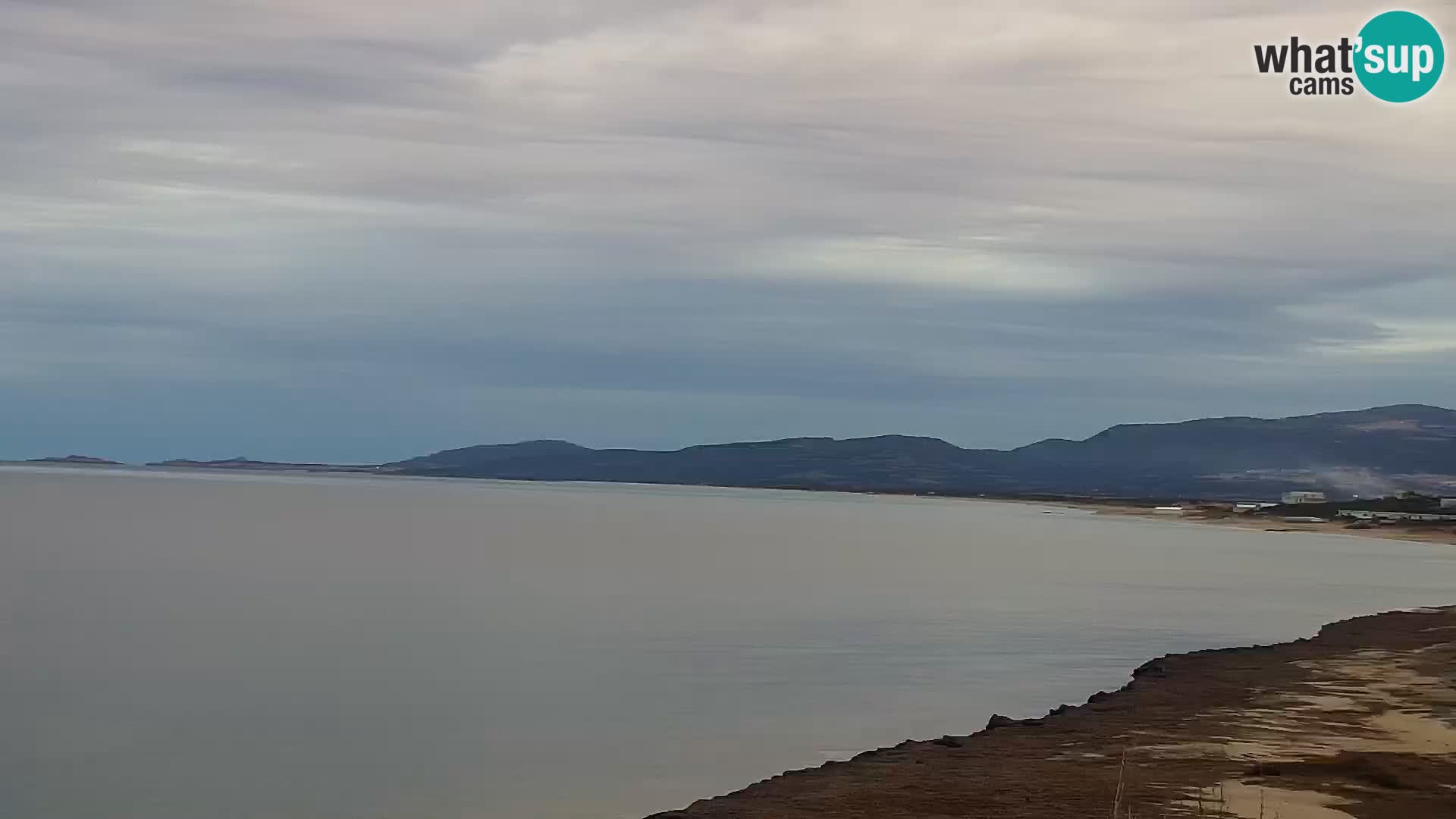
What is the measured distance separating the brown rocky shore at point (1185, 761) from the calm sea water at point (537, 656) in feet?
4.97

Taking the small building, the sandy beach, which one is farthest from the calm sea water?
the small building

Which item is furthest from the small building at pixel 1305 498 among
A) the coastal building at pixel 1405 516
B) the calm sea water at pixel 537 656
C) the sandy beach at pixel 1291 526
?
the calm sea water at pixel 537 656

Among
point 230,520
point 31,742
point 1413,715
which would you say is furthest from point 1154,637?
point 230,520

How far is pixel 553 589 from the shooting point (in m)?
44.3

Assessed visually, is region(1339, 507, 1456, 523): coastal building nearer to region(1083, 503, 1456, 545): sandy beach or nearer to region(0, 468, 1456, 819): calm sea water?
region(1083, 503, 1456, 545): sandy beach

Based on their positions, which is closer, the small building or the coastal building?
the coastal building

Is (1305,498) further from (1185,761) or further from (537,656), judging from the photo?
(1185,761)

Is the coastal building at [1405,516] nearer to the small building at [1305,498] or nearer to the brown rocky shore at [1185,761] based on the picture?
the small building at [1305,498]

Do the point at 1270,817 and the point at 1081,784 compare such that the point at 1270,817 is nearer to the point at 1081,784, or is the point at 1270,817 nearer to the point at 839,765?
the point at 1081,784

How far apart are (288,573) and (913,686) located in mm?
30544

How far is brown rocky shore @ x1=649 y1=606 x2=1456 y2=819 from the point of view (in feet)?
45.8

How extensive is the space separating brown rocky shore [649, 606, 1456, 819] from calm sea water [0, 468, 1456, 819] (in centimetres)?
151

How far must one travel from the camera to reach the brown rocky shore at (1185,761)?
13.9m

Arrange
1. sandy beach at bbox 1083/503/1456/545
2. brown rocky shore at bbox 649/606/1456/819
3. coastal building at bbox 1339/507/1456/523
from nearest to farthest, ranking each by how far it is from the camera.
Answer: brown rocky shore at bbox 649/606/1456/819
sandy beach at bbox 1083/503/1456/545
coastal building at bbox 1339/507/1456/523
